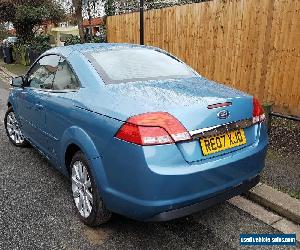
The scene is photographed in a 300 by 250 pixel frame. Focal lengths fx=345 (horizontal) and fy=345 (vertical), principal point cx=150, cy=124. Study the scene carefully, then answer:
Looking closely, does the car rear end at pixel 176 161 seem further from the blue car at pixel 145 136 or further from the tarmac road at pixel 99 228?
the tarmac road at pixel 99 228

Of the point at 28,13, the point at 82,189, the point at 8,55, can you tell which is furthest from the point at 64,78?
the point at 28,13

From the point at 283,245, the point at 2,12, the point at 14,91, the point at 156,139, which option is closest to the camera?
the point at 156,139

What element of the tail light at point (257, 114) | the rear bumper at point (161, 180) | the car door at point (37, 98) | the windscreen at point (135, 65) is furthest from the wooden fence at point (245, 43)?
the car door at point (37, 98)

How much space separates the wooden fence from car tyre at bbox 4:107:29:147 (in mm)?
4000

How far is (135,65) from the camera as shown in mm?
3582

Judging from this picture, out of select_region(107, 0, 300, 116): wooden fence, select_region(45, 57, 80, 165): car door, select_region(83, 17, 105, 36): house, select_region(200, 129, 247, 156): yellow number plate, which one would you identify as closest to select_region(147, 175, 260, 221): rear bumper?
select_region(200, 129, 247, 156): yellow number plate

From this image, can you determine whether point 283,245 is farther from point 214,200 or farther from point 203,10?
point 203,10

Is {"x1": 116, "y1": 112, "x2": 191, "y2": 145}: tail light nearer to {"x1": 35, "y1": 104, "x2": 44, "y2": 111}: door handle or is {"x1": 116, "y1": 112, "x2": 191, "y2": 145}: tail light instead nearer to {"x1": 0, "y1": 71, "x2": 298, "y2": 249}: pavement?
{"x1": 0, "y1": 71, "x2": 298, "y2": 249}: pavement

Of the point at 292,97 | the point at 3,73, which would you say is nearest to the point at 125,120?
the point at 292,97

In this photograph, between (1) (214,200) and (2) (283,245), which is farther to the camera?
(2) (283,245)

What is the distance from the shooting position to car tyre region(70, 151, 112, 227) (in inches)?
118

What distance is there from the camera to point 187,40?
25.8ft

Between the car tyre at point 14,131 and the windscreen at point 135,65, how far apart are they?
7.72 feet

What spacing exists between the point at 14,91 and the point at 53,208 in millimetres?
2247
